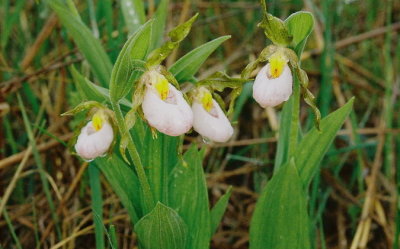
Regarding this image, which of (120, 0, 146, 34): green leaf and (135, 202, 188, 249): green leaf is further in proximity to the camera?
(120, 0, 146, 34): green leaf

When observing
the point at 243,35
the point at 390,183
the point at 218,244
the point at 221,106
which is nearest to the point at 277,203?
the point at 221,106

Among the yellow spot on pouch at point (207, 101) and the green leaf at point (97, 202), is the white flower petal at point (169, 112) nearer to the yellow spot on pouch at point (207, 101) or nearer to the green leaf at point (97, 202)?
the yellow spot on pouch at point (207, 101)

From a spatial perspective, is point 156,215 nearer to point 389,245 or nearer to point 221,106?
point 221,106

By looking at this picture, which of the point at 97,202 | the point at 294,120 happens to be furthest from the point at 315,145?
the point at 97,202

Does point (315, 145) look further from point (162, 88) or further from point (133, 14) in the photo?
point (133, 14)

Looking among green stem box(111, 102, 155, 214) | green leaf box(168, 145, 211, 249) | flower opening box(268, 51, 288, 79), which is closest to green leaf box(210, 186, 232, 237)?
green leaf box(168, 145, 211, 249)

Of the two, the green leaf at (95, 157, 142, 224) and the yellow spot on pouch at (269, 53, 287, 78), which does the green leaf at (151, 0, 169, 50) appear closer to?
the green leaf at (95, 157, 142, 224)
